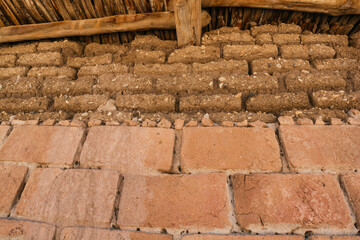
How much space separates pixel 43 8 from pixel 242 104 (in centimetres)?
185

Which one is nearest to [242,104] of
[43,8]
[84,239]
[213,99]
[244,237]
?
[213,99]

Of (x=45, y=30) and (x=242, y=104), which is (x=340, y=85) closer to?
(x=242, y=104)

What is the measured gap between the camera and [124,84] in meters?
1.86

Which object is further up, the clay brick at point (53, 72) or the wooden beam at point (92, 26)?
the wooden beam at point (92, 26)

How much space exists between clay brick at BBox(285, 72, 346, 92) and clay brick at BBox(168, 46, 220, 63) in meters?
0.61

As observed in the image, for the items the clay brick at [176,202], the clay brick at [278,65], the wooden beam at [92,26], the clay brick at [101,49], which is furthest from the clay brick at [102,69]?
the clay brick at [278,65]

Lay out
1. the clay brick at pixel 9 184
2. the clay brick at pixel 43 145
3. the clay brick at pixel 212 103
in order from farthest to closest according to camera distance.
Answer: the clay brick at pixel 212 103 → the clay brick at pixel 43 145 → the clay brick at pixel 9 184

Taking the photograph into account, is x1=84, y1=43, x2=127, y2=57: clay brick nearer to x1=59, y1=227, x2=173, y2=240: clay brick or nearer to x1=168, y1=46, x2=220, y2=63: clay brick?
x1=168, y1=46, x2=220, y2=63: clay brick

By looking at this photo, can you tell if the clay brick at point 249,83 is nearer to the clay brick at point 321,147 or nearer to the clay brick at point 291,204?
the clay brick at point 321,147

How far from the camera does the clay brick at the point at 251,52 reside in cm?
190

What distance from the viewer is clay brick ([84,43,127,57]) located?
6.87 feet

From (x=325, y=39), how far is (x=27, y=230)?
256 centimetres

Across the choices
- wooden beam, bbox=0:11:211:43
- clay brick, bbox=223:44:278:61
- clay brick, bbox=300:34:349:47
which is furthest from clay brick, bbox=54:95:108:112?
clay brick, bbox=300:34:349:47

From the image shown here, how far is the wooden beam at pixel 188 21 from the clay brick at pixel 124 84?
0.46 meters
